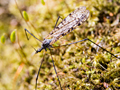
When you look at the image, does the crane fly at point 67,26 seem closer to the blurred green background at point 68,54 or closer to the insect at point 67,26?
the insect at point 67,26

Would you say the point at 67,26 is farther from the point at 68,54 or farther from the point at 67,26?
the point at 68,54

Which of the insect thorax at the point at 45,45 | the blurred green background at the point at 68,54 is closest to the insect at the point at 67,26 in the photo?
the insect thorax at the point at 45,45

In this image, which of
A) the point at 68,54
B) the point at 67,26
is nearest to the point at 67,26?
the point at 67,26

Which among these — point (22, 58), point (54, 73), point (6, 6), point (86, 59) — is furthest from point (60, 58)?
point (6, 6)

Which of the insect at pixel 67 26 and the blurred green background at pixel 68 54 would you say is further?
the insect at pixel 67 26

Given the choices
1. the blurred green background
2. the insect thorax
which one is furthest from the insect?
the blurred green background

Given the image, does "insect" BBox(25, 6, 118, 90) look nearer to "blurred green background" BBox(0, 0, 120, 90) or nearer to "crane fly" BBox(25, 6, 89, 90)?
"crane fly" BBox(25, 6, 89, 90)

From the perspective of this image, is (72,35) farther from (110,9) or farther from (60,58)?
(110,9)

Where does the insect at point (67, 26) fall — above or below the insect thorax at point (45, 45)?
above
